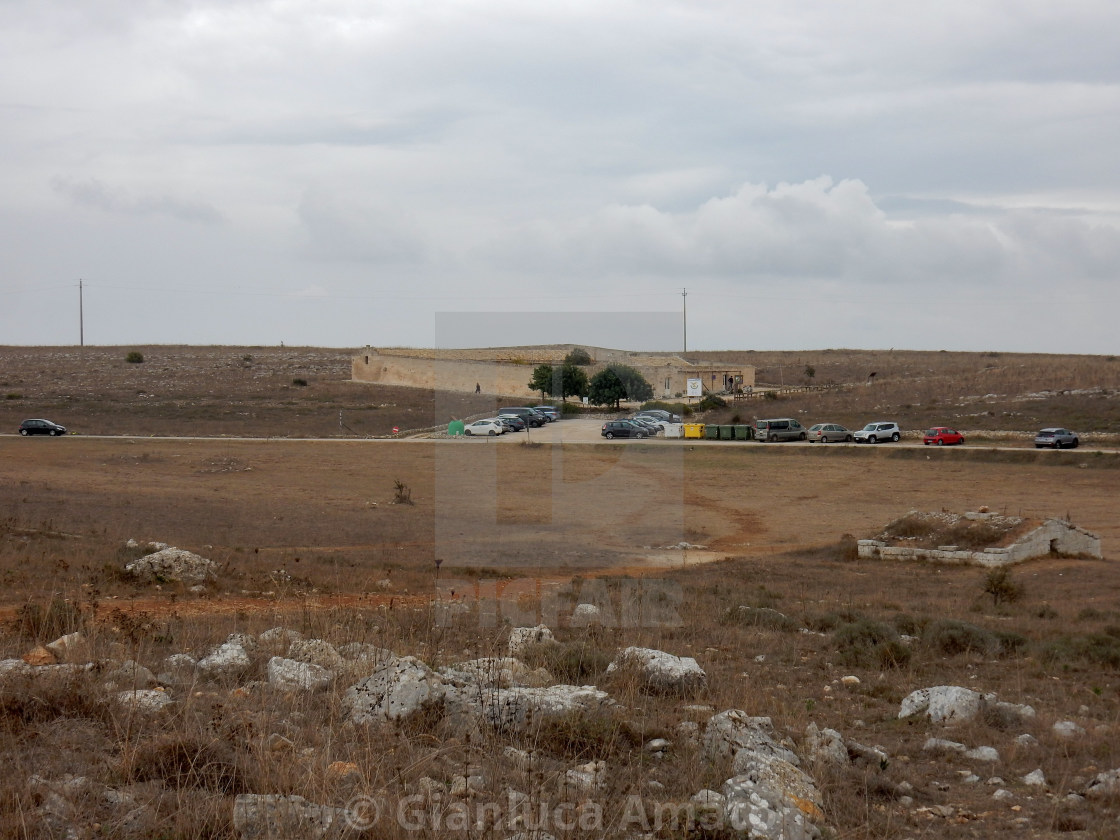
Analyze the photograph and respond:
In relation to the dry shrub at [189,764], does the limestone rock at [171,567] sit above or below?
below

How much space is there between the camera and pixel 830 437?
178 ft

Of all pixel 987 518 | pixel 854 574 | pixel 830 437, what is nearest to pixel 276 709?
pixel 854 574

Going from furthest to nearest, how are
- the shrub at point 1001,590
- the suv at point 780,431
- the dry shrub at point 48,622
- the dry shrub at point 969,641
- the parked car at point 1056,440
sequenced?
1. the suv at point 780,431
2. the parked car at point 1056,440
3. the shrub at point 1001,590
4. the dry shrub at point 969,641
5. the dry shrub at point 48,622

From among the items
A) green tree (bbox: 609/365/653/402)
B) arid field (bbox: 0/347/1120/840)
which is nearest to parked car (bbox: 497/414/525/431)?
green tree (bbox: 609/365/653/402)

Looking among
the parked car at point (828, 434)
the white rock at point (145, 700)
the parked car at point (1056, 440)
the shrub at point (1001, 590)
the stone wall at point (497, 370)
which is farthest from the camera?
the stone wall at point (497, 370)

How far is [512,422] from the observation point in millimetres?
60375

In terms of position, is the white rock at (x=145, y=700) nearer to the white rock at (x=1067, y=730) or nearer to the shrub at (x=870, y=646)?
the white rock at (x=1067, y=730)

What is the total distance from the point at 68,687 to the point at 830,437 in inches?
2067

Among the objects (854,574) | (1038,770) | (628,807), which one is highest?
(628,807)

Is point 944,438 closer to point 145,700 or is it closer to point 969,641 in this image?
point 969,641

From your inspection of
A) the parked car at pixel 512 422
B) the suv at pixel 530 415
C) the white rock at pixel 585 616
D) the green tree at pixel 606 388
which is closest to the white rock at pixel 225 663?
the white rock at pixel 585 616

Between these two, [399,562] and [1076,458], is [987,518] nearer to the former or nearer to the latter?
[399,562]

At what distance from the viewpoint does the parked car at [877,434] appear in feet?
174

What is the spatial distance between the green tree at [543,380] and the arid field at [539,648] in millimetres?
35776
